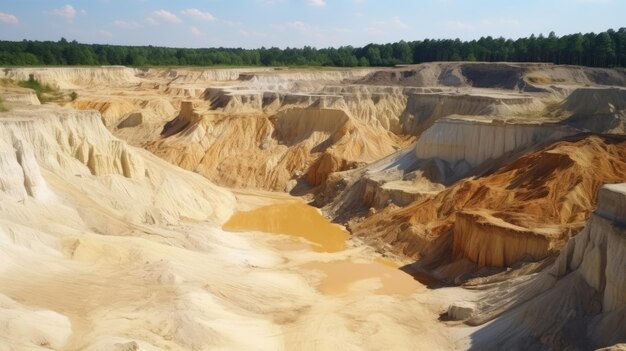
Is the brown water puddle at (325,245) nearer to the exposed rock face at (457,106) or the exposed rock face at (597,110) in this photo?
the exposed rock face at (597,110)

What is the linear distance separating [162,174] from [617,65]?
224 ft

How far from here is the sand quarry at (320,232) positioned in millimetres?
17391

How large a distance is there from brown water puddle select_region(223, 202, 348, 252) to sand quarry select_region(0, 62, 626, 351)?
0.65 feet

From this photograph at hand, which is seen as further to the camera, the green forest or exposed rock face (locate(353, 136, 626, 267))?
the green forest

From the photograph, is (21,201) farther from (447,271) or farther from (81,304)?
(447,271)

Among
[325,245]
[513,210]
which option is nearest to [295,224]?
[325,245]

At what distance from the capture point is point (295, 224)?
3691 centimetres

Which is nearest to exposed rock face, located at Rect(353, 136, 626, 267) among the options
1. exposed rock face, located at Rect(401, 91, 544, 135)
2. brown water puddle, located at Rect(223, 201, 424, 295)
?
brown water puddle, located at Rect(223, 201, 424, 295)

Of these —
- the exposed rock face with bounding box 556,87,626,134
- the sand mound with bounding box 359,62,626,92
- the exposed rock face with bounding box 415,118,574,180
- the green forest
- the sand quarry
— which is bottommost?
the sand quarry

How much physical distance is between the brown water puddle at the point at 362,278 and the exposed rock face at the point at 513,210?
2135 millimetres

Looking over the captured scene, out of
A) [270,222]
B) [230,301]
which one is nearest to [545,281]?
[230,301]

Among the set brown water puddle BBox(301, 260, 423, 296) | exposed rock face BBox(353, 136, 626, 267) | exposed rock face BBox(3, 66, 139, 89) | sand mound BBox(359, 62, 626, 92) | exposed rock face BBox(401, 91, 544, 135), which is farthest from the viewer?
exposed rock face BBox(3, 66, 139, 89)

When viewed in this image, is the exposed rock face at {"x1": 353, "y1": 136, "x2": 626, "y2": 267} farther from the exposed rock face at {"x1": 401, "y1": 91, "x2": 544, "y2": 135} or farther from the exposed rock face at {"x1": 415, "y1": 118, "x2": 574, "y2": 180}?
the exposed rock face at {"x1": 401, "y1": 91, "x2": 544, "y2": 135}

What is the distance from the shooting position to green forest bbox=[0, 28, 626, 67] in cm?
8369
